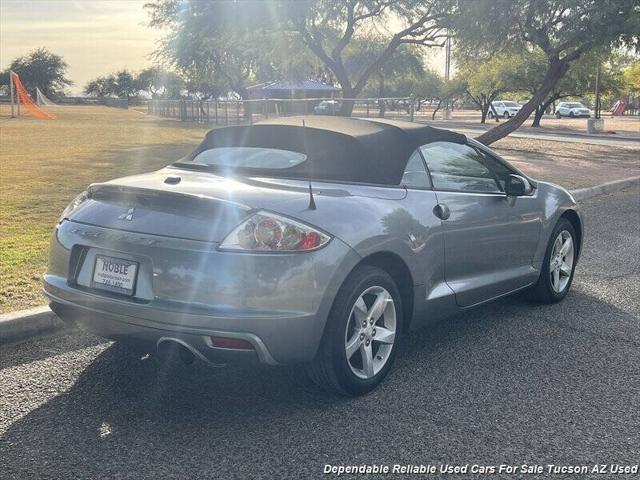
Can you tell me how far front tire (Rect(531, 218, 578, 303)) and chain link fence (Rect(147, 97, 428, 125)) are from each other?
1413 cm

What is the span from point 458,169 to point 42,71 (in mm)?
115634

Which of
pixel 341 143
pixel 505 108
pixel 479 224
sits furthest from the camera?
pixel 505 108

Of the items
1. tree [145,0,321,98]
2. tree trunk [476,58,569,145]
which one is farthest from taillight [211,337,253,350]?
tree [145,0,321,98]

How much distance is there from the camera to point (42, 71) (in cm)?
10931

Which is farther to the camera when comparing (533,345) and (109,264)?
(533,345)

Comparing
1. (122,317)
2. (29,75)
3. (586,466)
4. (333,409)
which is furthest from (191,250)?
(29,75)

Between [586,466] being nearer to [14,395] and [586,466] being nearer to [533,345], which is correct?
[533,345]

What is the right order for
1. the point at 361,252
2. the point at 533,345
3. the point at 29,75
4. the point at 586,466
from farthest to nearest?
the point at 29,75 → the point at 533,345 → the point at 361,252 → the point at 586,466

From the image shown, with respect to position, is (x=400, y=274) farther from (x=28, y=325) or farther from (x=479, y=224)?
(x=28, y=325)

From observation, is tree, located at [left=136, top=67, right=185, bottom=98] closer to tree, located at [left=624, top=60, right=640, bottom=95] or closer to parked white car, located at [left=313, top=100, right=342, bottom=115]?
tree, located at [left=624, top=60, right=640, bottom=95]

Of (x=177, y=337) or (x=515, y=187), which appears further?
(x=515, y=187)

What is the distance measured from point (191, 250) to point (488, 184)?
2496mm

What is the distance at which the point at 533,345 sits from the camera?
4.89 metres

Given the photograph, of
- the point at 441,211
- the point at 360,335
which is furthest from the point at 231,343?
the point at 441,211
